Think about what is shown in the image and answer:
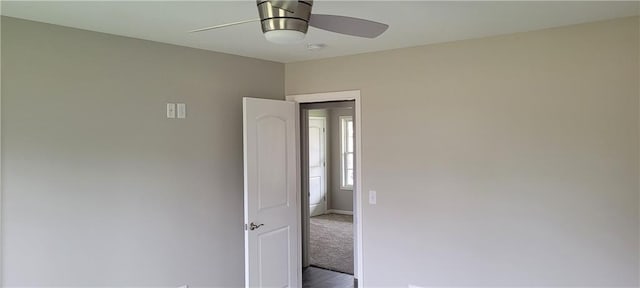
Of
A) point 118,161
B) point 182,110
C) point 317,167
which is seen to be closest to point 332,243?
point 317,167

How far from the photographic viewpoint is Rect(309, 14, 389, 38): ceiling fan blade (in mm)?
1847

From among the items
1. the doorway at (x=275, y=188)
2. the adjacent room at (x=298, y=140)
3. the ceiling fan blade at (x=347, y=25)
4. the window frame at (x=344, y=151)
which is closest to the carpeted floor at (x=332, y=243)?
the window frame at (x=344, y=151)

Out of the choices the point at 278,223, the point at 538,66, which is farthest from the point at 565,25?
the point at 278,223

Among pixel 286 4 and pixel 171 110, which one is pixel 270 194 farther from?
pixel 286 4

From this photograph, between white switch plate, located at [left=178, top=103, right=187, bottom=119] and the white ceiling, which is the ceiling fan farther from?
white switch plate, located at [left=178, top=103, right=187, bottom=119]

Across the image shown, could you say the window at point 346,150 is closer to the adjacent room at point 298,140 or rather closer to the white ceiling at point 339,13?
the adjacent room at point 298,140

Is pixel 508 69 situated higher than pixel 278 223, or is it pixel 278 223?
pixel 508 69

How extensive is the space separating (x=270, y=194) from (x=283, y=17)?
7.68ft

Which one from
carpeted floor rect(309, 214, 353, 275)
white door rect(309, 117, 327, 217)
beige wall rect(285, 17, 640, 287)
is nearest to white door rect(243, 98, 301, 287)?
beige wall rect(285, 17, 640, 287)

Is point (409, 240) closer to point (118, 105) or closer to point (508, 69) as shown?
point (508, 69)

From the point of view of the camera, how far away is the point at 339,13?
7.97 feet

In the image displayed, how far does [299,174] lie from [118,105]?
6.01 ft

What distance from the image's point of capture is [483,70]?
313cm

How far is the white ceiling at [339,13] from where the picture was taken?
2.31m
